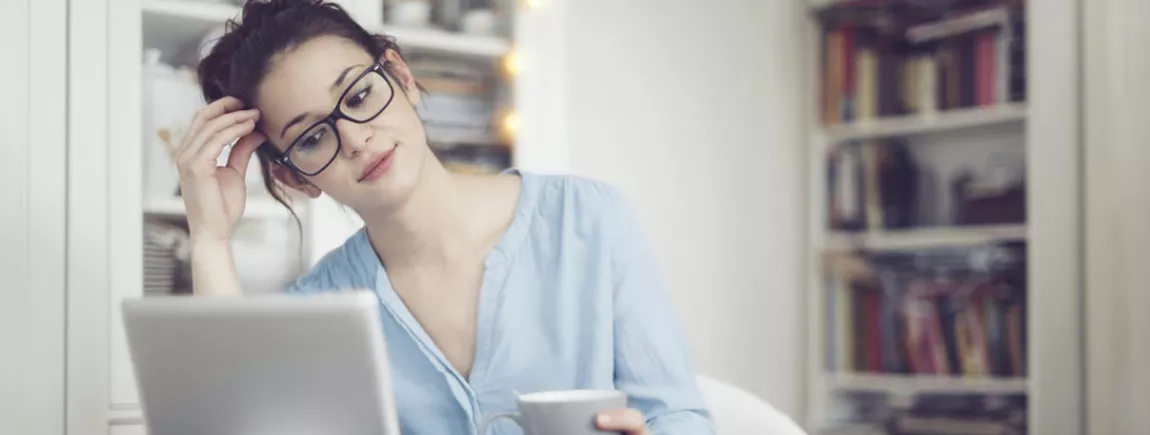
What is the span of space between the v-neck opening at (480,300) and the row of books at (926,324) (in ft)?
5.87

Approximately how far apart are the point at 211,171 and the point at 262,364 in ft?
1.74

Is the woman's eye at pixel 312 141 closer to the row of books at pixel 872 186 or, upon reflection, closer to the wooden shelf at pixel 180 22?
the wooden shelf at pixel 180 22

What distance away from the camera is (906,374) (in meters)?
3.09

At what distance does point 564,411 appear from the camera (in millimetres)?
970

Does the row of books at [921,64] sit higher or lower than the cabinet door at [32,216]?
higher

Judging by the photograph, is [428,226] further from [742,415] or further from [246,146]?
[742,415]

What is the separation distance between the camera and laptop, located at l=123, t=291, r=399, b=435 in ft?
3.08

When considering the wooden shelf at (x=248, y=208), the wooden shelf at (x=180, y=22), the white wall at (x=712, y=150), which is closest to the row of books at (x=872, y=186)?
the white wall at (x=712, y=150)

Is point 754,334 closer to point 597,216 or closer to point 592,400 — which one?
point 597,216

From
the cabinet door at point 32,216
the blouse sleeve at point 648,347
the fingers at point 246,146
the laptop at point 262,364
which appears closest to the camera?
the laptop at point 262,364

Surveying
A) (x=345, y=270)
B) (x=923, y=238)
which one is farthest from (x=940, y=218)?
(x=345, y=270)

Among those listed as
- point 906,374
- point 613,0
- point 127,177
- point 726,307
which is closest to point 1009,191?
point 906,374

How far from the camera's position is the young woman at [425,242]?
135 cm

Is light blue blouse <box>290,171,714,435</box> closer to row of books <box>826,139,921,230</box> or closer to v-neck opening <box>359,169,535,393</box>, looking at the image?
v-neck opening <box>359,169,535,393</box>
